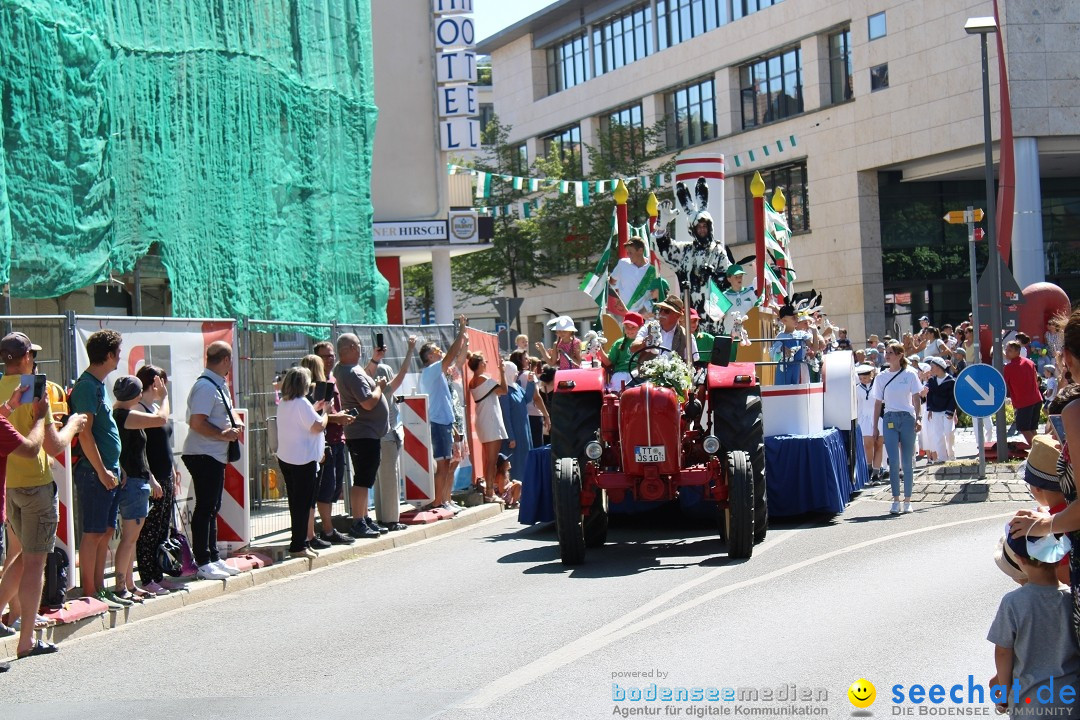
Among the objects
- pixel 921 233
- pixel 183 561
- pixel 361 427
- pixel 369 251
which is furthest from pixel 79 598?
pixel 921 233

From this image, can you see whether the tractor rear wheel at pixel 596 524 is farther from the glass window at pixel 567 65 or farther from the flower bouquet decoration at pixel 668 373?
the glass window at pixel 567 65

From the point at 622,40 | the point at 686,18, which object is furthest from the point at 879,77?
the point at 622,40

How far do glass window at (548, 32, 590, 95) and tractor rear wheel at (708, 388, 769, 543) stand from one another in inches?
1749

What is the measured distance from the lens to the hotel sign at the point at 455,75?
29.1 meters

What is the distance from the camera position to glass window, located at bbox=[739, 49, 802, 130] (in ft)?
147

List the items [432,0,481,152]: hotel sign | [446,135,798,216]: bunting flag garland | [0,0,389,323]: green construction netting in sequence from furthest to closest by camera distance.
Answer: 1. [446,135,798,216]: bunting flag garland
2. [432,0,481,152]: hotel sign
3. [0,0,389,323]: green construction netting

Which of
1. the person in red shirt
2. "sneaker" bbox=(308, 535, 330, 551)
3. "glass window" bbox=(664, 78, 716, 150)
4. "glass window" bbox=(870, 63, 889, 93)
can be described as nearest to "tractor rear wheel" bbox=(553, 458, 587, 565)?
"sneaker" bbox=(308, 535, 330, 551)

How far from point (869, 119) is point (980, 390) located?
27.7 metres

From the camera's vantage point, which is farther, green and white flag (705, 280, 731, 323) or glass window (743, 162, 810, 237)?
glass window (743, 162, 810, 237)

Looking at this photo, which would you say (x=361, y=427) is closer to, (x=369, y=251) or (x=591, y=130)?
(x=369, y=251)

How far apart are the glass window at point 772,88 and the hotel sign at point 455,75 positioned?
1802 centimetres

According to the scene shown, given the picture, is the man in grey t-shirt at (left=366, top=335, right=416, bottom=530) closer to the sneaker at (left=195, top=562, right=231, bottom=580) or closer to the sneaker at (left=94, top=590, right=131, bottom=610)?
the sneaker at (left=195, top=562, right=231, bottom=580)

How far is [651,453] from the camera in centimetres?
1123

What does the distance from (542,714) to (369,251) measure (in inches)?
636
